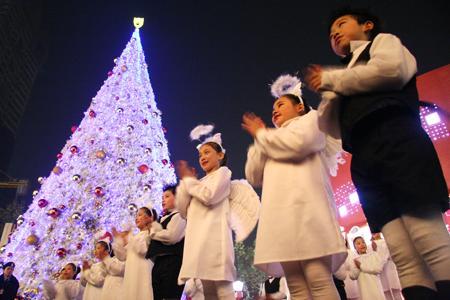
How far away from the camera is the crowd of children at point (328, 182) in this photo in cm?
130

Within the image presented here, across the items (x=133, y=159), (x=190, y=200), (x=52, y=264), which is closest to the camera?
(x=190, y=200)

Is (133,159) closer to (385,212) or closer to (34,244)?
(34,244)

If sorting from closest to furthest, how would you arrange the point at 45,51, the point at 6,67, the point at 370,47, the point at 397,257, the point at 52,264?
the point at 397,257
the point at 370,47
the point at 52,264
the point at 6,67
the point at 45,51

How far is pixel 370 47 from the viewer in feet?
5.42

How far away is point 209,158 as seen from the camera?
10.4 ft

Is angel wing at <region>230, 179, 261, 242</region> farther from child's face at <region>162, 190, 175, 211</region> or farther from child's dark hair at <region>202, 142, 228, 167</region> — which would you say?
child's face at <region>162, 190, 175, 211</region>

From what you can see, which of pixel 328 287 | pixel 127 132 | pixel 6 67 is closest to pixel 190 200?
pixel 328 287

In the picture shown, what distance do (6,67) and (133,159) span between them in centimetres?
2258

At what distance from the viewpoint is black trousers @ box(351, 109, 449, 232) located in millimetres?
1282

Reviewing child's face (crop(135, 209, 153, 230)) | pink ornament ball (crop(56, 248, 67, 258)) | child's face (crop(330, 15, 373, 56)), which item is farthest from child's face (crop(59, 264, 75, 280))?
child's face (crop(330, 15, 373, 56))

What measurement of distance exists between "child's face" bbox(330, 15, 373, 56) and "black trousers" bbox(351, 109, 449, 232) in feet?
2.09

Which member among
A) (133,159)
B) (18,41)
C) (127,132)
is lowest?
(133,159)

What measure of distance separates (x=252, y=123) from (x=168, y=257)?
192 cm

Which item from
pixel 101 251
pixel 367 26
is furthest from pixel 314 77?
pixel 101 251
